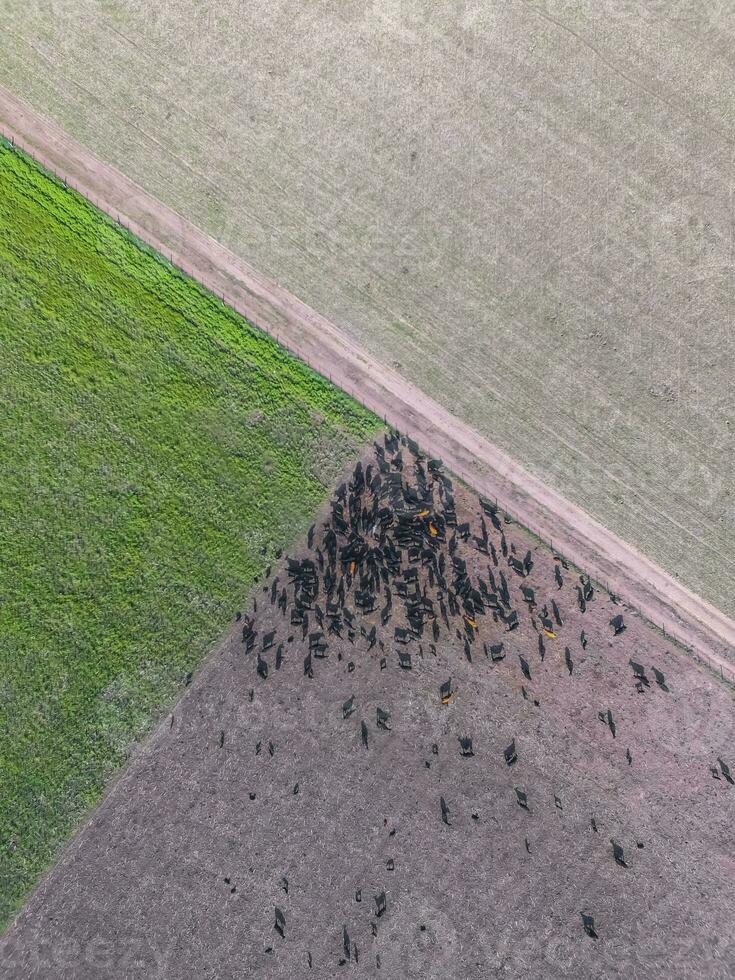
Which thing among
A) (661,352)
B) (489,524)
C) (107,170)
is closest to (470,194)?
(661,352)

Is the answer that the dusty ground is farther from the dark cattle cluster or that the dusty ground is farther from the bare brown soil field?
the bare brown soil field

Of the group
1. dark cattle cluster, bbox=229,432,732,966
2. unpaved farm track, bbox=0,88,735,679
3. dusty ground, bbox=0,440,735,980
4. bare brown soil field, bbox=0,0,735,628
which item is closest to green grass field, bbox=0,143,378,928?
unpaved farm track, bbox=0,88,735,679

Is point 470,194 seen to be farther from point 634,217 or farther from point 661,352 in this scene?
point 661,352

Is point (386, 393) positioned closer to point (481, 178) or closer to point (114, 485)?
point (481, 178)

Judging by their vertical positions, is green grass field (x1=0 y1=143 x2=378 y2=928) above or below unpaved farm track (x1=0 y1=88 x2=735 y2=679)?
below

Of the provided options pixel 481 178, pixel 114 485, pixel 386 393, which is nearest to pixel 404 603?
pixel 386 393

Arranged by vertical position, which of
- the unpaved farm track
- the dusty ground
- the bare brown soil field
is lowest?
the dusty ground

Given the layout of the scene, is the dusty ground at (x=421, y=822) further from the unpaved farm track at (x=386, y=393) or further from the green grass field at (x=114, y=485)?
the green grass field at (x=114, y=485)
